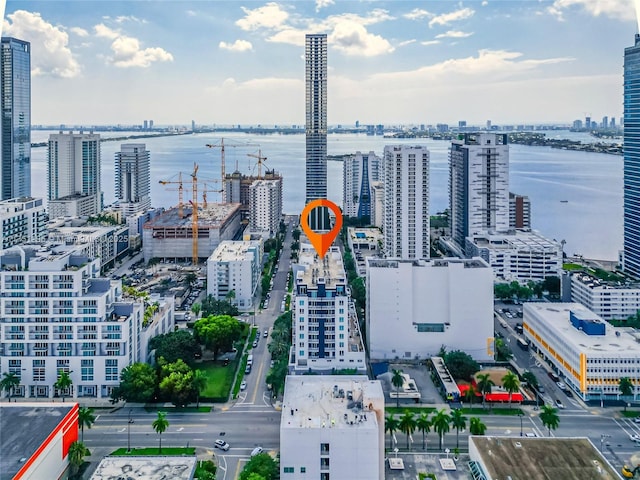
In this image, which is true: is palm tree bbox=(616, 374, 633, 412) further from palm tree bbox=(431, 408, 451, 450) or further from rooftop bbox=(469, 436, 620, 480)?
palm tree bbox=(431, 408, 451, 450)

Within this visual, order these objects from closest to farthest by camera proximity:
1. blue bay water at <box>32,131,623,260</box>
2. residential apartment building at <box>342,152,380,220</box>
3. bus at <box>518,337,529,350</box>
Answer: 1. bus at <box>518,337,529,350</box>
2. residential apartment building at <box>342,152,380,220</box>
3. blue bay water at <box>32,131,623,260</box>

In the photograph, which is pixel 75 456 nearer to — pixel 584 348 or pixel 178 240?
pixel 584 348


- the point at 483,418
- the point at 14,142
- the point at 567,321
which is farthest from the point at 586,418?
the point at 14,142

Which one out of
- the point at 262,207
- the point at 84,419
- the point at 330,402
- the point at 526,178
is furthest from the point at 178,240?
the point at 526,178

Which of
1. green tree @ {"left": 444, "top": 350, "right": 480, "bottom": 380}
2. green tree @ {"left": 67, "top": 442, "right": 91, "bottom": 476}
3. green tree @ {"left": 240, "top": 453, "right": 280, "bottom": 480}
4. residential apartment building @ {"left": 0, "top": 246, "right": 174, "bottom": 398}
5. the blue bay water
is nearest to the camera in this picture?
green tree @ {"left": 240, "top": 453, "right": 280, "bottom": 480}

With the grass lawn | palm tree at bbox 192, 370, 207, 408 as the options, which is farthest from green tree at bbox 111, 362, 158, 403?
the grass lawn

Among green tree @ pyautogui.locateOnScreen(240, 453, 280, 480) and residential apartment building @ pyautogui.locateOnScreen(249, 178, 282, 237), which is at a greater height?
residential apartment building @ pyautogui.locateOnScreen(249, 178, 282, 237)

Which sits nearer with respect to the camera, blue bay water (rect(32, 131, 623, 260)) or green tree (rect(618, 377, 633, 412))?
green tree (rect(618, 377, 633, 412))
